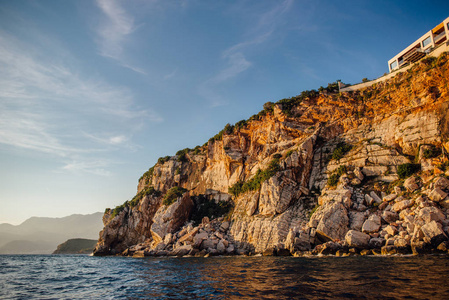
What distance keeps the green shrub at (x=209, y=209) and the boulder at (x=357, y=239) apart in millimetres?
24774

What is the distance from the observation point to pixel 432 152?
2856 cm

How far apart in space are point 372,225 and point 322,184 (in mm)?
11585

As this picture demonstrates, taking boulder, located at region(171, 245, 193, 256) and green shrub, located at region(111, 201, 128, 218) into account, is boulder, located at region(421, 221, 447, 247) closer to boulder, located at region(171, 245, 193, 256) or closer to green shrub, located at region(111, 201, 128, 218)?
boulder, located at region(171, 245, 193, 256)

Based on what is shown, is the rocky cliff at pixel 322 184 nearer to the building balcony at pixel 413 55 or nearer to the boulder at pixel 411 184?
the boulder at pixel 411 184

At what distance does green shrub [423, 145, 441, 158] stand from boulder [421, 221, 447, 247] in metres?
11.9

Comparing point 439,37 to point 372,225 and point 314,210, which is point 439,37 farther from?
point 372,225

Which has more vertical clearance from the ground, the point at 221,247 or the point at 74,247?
the point at 221,247

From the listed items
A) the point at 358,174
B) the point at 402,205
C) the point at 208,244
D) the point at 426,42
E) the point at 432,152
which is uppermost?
the point at 426,42

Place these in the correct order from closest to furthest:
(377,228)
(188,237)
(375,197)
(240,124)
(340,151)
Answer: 1. (377,228)
2. (375,197)
3. (340,151)
4. (188,237)
5. (240,124)

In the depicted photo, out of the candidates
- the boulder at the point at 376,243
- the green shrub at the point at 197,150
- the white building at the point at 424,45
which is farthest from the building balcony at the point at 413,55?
the green shrub at the point at 197,150

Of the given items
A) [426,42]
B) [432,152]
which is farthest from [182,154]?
[426,42]

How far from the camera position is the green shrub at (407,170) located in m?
29.3

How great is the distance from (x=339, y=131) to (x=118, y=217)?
1872 inches

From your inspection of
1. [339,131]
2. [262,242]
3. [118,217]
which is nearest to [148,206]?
[118,217]
